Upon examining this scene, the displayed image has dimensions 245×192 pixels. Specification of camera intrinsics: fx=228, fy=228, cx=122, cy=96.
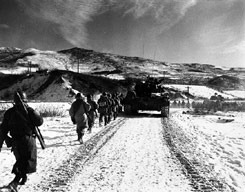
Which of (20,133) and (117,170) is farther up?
(20,133)

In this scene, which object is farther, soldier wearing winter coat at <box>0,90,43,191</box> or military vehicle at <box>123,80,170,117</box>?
military vehicle at <box>123,80,170,117</box>

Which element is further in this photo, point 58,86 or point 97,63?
point 97,63

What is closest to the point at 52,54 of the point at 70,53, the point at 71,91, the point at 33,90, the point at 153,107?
the point at 70,53

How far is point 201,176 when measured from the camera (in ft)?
14.7

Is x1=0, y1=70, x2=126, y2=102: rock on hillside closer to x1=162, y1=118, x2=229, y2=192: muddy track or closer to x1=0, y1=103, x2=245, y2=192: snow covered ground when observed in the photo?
x1=0, y1=103, x2=245, y2=192: snow covered ground

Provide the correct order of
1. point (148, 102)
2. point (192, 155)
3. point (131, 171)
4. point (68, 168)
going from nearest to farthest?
point (131, 171) < point (68, 168) < point (192, 155) < point (148, 102)

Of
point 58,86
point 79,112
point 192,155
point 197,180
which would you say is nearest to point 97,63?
point 58,86

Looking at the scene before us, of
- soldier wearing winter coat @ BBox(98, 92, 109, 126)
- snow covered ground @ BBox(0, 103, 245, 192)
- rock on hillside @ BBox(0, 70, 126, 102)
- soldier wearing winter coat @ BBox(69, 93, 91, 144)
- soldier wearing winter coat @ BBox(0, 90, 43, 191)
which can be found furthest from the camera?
rock on hillside @ BBox(0, 70, 126, 102)

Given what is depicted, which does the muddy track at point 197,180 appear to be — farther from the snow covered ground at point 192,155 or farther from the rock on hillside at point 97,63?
the rock on hillside at point 97,63

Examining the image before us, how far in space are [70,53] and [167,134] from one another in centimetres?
13309

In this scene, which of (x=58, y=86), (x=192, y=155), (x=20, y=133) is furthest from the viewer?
(x=58, y=86)

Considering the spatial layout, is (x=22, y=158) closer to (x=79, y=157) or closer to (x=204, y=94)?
Result: (x=79, y=157)

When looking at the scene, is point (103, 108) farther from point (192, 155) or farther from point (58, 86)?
point (58, 86)

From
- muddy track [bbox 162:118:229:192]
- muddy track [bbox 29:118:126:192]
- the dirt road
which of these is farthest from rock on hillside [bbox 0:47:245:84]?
muddy track [bbox 162:118:229:192]
